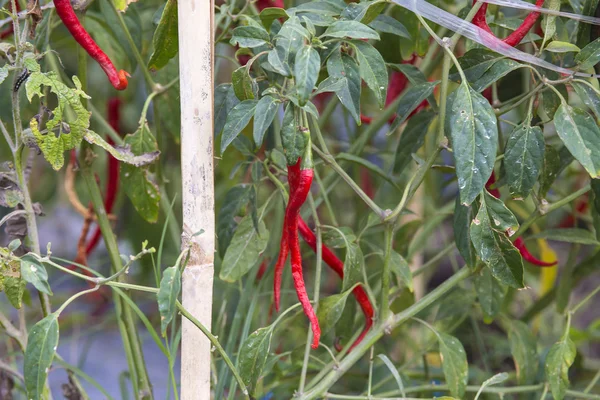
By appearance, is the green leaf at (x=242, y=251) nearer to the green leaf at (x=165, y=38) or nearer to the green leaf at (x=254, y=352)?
the green leaf at (x=254, y=352)

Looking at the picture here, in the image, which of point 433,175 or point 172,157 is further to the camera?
point 172,157

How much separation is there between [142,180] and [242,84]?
0.26 m

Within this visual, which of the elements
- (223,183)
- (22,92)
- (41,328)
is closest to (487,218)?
(41,328)

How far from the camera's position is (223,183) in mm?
1524

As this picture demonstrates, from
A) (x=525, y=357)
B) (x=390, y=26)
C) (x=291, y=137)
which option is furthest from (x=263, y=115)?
(x=525, y=357)

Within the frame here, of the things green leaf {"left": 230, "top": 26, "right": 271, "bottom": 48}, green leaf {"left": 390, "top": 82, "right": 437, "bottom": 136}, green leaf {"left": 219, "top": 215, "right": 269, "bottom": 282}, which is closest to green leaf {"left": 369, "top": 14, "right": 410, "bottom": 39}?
green leaf {"left": 390, "top": 82, "right": 437, "bottom": 136}

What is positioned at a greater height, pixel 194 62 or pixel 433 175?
pixel 194 62

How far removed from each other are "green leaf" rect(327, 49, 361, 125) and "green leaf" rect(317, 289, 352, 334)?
258 mm

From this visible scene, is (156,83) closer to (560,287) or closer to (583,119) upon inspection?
(583,119)

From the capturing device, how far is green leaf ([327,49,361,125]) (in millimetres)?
642

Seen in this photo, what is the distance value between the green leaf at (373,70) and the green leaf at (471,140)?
7 centimetres

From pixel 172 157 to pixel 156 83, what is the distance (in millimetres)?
910

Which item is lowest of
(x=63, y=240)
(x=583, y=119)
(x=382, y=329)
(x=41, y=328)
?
(x=63, y=240)

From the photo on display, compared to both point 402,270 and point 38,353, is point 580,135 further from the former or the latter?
point 38,353
